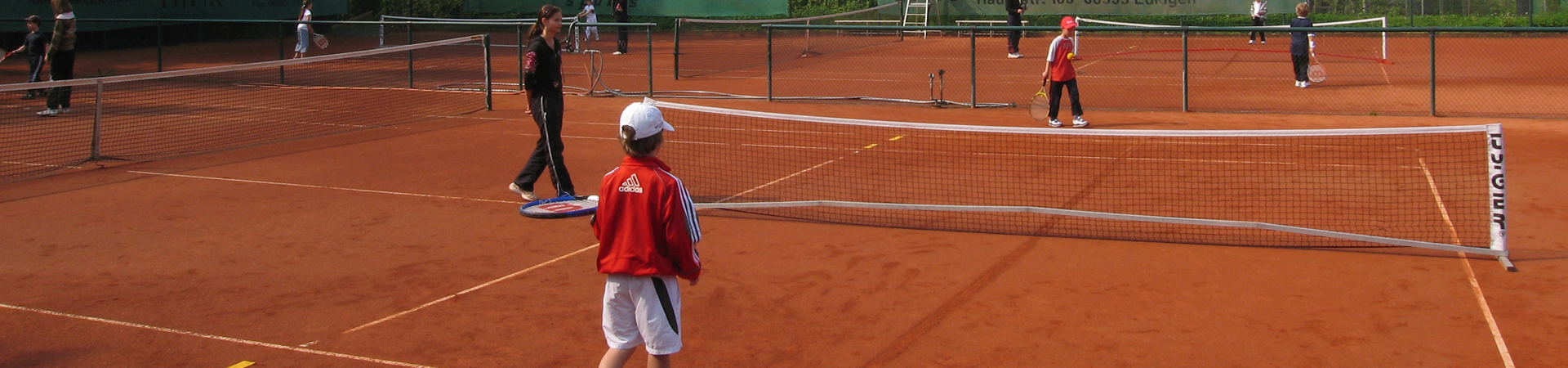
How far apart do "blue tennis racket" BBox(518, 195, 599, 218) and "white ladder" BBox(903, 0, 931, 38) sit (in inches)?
1031

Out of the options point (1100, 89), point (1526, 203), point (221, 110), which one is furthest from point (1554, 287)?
point (221, 110)

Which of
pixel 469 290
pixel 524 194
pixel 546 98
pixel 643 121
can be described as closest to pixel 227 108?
pixel 524 194

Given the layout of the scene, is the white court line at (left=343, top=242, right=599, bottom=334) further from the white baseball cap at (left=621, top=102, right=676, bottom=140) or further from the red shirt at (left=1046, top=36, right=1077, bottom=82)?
the red shirt at (left=1046, top=36, right=1077, bottom=82)

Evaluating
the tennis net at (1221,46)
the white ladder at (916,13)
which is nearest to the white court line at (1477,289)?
the tennis net at (1221,46)

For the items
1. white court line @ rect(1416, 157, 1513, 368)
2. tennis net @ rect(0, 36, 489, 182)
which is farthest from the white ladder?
white court line @ rect(1416, 157, 1513, 368)

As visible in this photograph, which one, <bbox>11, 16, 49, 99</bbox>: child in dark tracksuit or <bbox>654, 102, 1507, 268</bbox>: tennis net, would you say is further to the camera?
<bbox>11, 16, 49, 99</bbox>: child in dark tracksuit

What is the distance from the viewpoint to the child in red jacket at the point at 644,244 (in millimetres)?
4816

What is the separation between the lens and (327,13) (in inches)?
1558

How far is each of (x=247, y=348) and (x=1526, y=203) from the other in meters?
9.84

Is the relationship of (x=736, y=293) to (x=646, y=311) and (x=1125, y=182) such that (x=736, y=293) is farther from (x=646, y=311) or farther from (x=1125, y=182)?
(x=1125, y=182)

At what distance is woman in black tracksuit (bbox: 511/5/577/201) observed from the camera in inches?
407

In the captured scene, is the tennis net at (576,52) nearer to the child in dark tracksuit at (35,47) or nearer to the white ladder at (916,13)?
the child in dark tracksuit at (35,47)

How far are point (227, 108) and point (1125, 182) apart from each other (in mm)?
14615

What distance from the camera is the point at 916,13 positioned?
36.8m
